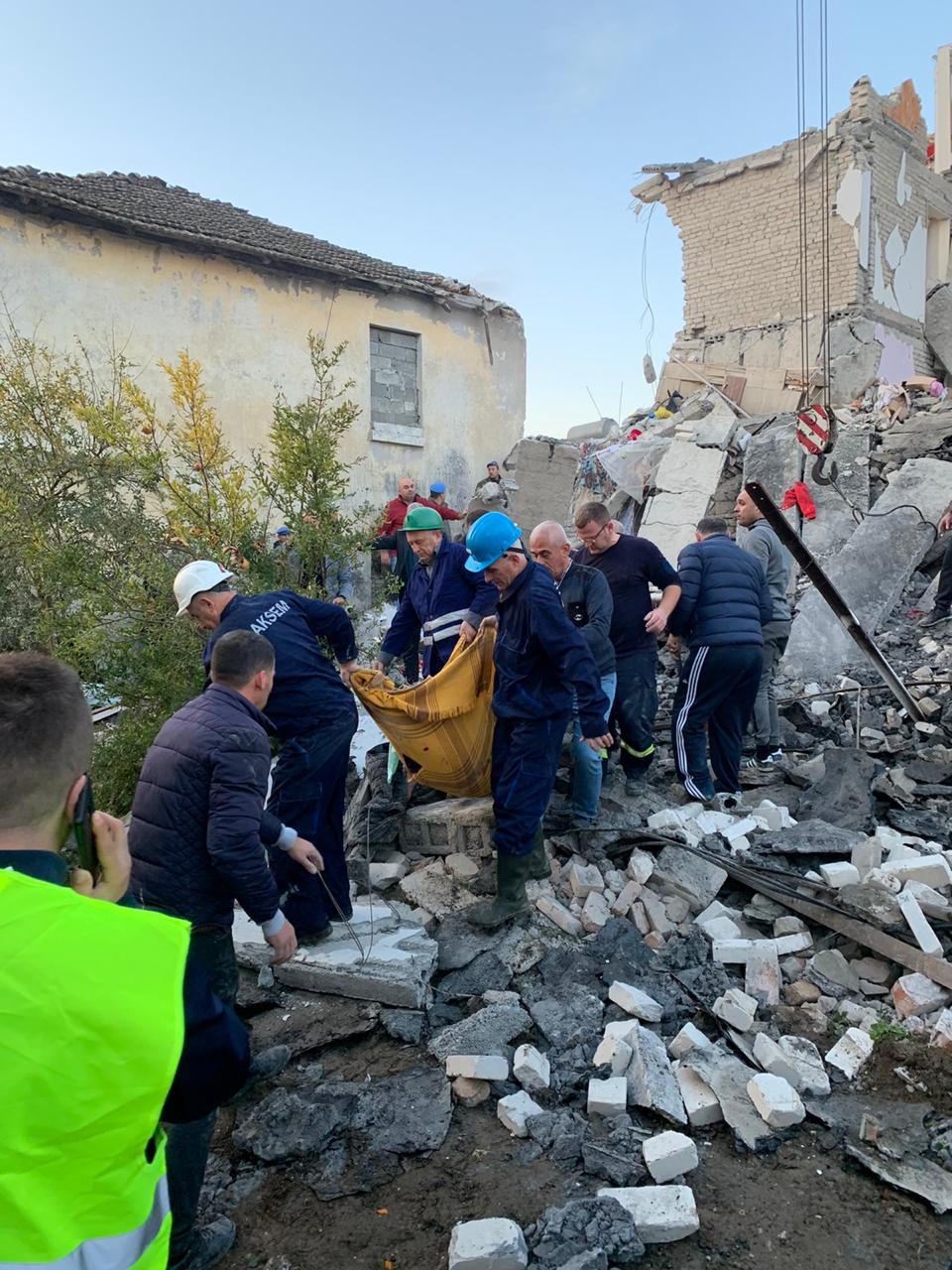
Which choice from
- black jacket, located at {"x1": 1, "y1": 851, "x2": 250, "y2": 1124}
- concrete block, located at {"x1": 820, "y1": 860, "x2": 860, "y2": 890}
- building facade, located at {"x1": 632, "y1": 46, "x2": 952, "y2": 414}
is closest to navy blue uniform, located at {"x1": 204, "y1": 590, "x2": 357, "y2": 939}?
black jacket, located at {"x1": 1, "y1": 851, "x2": 250, "y2": 1124}

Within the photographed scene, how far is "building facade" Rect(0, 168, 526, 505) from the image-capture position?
1159 cm

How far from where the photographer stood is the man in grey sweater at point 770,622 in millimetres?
6199

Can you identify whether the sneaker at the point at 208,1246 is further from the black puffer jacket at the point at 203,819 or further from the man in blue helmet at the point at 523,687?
the man in blue helmet at the point at 523,687

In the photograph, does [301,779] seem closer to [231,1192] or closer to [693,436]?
[231,1192]

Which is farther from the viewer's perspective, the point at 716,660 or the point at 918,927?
the point at 716,660

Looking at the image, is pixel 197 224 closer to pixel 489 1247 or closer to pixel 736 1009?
pixel 736 1009

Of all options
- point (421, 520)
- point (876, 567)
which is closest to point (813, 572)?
point (421, 520)

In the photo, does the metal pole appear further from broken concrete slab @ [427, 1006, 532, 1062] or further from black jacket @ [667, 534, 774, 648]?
broken concrete slab @ [427, 1006, 532, 1062]

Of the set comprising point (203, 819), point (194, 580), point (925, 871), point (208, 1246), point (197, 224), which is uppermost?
point (197, 224)

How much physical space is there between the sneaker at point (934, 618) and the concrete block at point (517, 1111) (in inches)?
287

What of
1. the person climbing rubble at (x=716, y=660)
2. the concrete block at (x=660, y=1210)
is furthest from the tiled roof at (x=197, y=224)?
the concrete block at (x=660, y=1210)

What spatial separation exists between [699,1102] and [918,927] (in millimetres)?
1438

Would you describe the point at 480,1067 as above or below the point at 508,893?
below

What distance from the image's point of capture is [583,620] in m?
4.90
